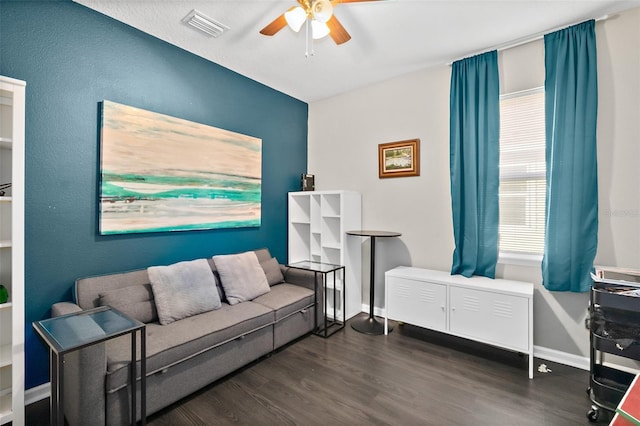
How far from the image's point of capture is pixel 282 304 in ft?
8.87

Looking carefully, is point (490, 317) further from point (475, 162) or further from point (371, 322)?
point (475, 162)

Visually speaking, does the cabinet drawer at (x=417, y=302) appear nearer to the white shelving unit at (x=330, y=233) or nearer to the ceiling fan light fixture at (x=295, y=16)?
the white shelving unit at (x=330, y=233)

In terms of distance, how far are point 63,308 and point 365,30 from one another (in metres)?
3.07

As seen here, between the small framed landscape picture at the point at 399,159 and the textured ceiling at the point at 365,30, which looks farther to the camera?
the small framed landscape picture at the point at 399,159

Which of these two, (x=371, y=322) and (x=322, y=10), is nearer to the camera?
(x=322, y=10)

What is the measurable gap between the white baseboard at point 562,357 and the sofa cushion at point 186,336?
2.38 m

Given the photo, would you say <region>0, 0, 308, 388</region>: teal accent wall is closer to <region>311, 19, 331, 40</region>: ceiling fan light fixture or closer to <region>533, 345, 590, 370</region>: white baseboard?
<region>311, 19, 331, 40</region>: ceiling fan light fixture

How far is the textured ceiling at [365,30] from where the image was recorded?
221 cm

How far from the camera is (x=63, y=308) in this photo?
194cm

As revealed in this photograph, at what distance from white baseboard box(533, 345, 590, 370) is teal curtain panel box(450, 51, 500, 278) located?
2.41 ft

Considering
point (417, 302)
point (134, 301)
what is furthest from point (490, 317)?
point (134, 301)

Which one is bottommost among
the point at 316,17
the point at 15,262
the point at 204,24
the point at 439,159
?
the point at 15,262

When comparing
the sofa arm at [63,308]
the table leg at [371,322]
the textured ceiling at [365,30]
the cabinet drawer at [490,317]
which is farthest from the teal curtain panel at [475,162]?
the sofa arm at [63,308]

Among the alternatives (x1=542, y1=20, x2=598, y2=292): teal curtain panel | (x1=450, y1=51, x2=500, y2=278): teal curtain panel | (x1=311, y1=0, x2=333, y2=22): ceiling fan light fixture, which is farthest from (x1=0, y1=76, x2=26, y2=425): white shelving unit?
(x1=542, y1=20, x2=598, y2=292): teal curtain panel
